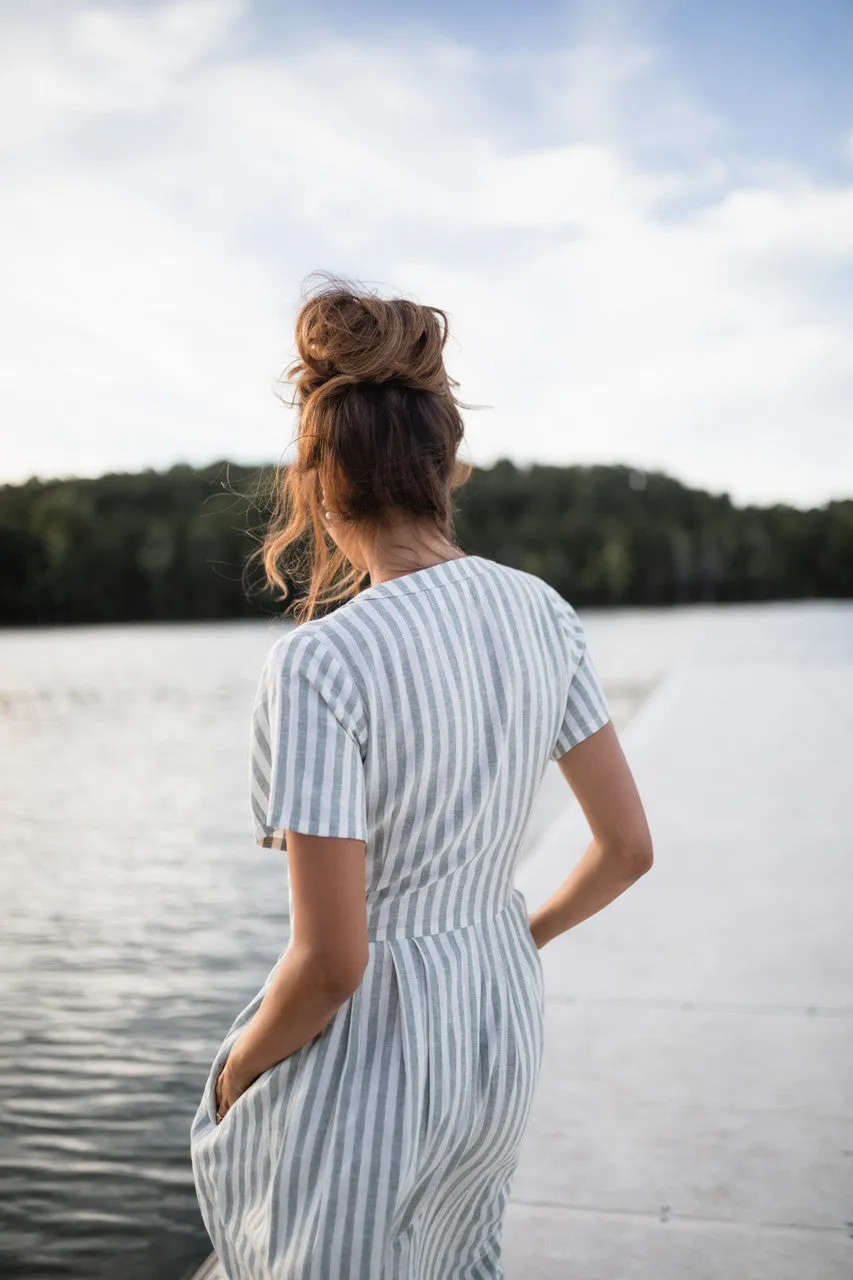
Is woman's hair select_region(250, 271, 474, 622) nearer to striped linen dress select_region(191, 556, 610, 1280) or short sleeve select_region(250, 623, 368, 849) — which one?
striped linen dress select_region(191, 556, 610, 1280)

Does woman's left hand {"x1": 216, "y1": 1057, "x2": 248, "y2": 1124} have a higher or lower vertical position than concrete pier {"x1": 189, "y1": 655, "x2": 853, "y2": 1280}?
higher

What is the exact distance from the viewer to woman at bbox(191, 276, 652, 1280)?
45.9 inches

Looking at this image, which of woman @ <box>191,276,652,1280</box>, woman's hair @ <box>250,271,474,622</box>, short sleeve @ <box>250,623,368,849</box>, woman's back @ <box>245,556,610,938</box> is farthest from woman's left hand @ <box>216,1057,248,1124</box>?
woman's hair @ <box>250,271,474,622</box>

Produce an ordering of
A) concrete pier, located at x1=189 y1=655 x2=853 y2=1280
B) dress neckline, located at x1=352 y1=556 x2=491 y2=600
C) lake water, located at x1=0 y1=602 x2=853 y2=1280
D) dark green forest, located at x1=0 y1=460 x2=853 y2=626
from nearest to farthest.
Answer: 1. dress neckline, located at x1=352 y1=556 x2=491 y2=600
2. concrete pier, located at x1=189 y1=655 x2=853 y2=1280
3. lake water, located at x1=0 y1=602 x2=853 y2=1280
4. dark green forest, located at x1=0 y1=460 x2=853 y2=626

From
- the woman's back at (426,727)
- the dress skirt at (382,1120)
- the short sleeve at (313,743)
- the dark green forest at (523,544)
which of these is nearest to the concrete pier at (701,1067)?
the dress skirt at (382,1120)

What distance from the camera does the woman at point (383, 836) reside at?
1165mm

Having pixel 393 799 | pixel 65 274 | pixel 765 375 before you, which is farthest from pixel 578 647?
pixel 765 375

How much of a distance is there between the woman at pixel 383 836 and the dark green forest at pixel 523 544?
6280 cm

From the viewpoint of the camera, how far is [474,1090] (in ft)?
4.56

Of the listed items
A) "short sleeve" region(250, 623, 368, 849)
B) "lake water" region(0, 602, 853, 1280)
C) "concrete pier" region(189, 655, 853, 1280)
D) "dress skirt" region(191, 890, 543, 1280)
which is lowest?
"lake water" region(0, 602, 853, 1280)

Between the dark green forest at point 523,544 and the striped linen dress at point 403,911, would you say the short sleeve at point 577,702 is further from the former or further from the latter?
the dark green forest at point 523,544

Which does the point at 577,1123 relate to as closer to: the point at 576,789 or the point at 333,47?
the point at 576,789

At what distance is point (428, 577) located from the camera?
1.30m

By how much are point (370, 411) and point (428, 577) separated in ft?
0.64
